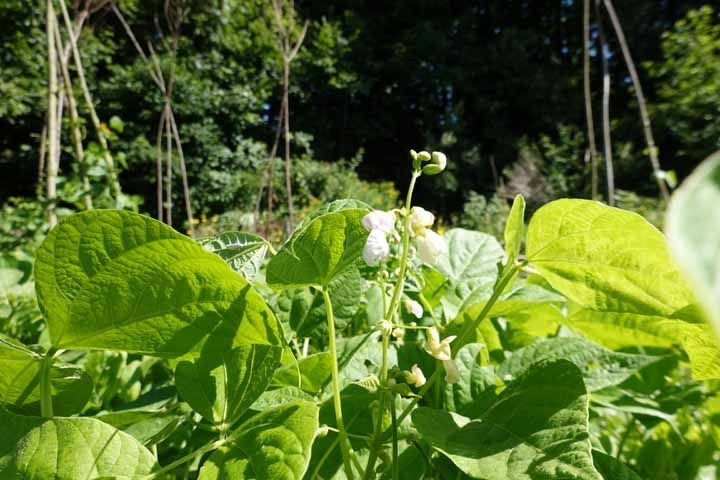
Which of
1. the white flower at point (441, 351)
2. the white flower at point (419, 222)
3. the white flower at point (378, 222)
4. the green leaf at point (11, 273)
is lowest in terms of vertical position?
the green leaf at point (11, 273)

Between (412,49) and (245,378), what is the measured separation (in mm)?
12203

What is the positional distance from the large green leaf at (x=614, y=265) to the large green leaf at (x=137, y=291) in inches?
6.1

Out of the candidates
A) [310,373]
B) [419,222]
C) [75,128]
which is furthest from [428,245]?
[75,128]

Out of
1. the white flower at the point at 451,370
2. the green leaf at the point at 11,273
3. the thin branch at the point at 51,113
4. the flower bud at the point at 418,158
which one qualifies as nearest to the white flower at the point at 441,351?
the white flower at the point at 451,370

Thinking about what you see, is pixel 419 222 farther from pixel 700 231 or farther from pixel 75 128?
pixel 75 128

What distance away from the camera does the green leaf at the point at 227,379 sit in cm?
26

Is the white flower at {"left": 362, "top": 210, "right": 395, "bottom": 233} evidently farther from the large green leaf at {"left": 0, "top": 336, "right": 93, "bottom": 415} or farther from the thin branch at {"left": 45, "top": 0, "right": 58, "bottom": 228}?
the thin branch at {"left": 45, "top": 0, "right": 58, "bottom": 228}

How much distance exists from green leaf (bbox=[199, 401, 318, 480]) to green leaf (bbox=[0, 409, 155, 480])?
0.04 m

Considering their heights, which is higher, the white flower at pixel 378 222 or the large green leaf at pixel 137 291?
the white flower at pixel 378 222

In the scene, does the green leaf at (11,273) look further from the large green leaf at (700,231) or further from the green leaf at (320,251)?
the large green leaf at (700,231)

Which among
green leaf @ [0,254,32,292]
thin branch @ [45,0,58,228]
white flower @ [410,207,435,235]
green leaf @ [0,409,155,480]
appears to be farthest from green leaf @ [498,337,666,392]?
thin branch @ [45,0,58,228]

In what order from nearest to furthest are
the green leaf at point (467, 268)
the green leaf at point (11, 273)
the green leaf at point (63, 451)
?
the green leaf at point (63, 451) < the green leaf at point (467, 268) < the green leaf at point (11, 273)

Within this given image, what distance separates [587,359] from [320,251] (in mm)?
211

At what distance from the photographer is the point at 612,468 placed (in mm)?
273
